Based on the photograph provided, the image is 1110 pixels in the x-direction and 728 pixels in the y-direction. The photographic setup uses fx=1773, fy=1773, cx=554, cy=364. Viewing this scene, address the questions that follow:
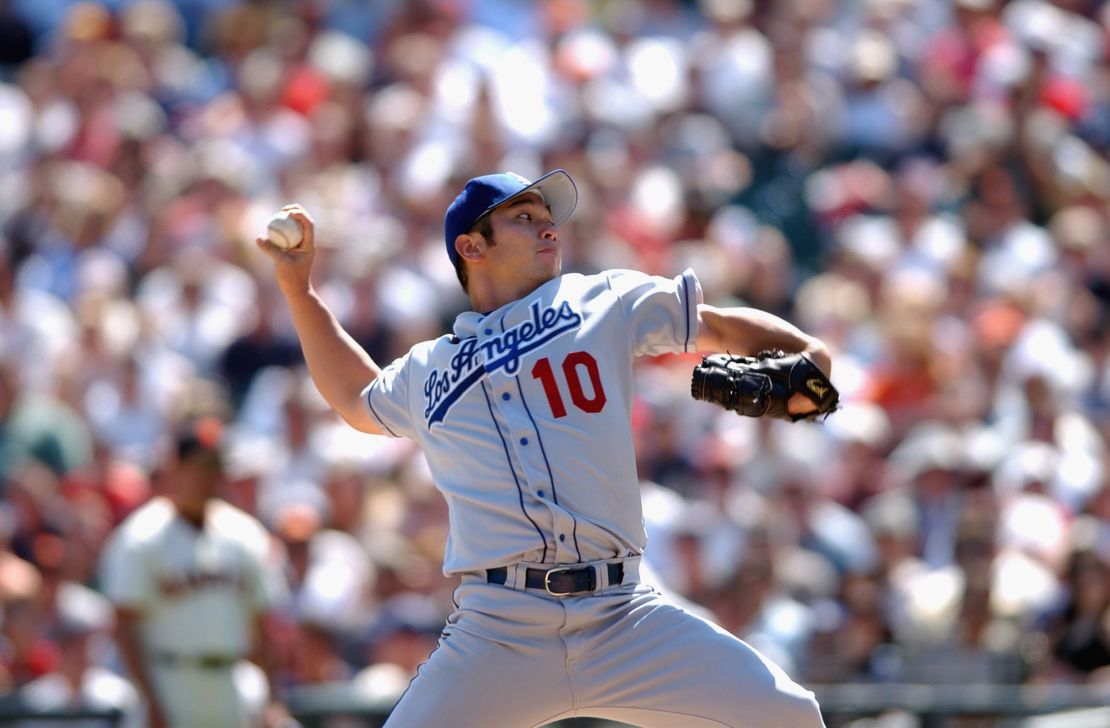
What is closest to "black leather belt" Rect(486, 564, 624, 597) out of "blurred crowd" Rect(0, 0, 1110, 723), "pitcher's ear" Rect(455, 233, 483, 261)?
"pitcher's ear" Rect(455, 233, 483, 261)

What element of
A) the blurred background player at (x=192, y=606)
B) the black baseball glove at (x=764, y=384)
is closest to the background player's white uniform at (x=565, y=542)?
the black baseball glove at (x=764, y=384)

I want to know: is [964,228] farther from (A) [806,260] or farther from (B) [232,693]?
(B) [232,693]

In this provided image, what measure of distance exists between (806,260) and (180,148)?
4141 millimetres

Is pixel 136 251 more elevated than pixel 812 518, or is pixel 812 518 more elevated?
pixel 136 251

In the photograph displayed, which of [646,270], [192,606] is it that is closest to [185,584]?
[192,606]

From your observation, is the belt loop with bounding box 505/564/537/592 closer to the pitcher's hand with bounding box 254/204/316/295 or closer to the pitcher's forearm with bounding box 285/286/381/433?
the pitcher's forearm with bounding box 285/286/381/433

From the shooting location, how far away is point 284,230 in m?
4.75

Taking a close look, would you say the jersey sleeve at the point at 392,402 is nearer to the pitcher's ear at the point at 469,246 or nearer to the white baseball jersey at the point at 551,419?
the white baseball jersey at the point at 551,419

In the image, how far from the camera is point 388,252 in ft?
34.2

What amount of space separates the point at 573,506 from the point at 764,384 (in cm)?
54

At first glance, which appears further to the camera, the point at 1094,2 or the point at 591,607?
the point at 1094,2

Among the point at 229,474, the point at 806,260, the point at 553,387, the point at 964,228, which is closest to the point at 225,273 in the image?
the point at 229,474

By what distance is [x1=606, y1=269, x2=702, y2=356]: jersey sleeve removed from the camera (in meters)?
4.30

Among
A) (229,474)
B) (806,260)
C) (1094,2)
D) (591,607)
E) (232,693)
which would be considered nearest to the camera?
(591,607)
